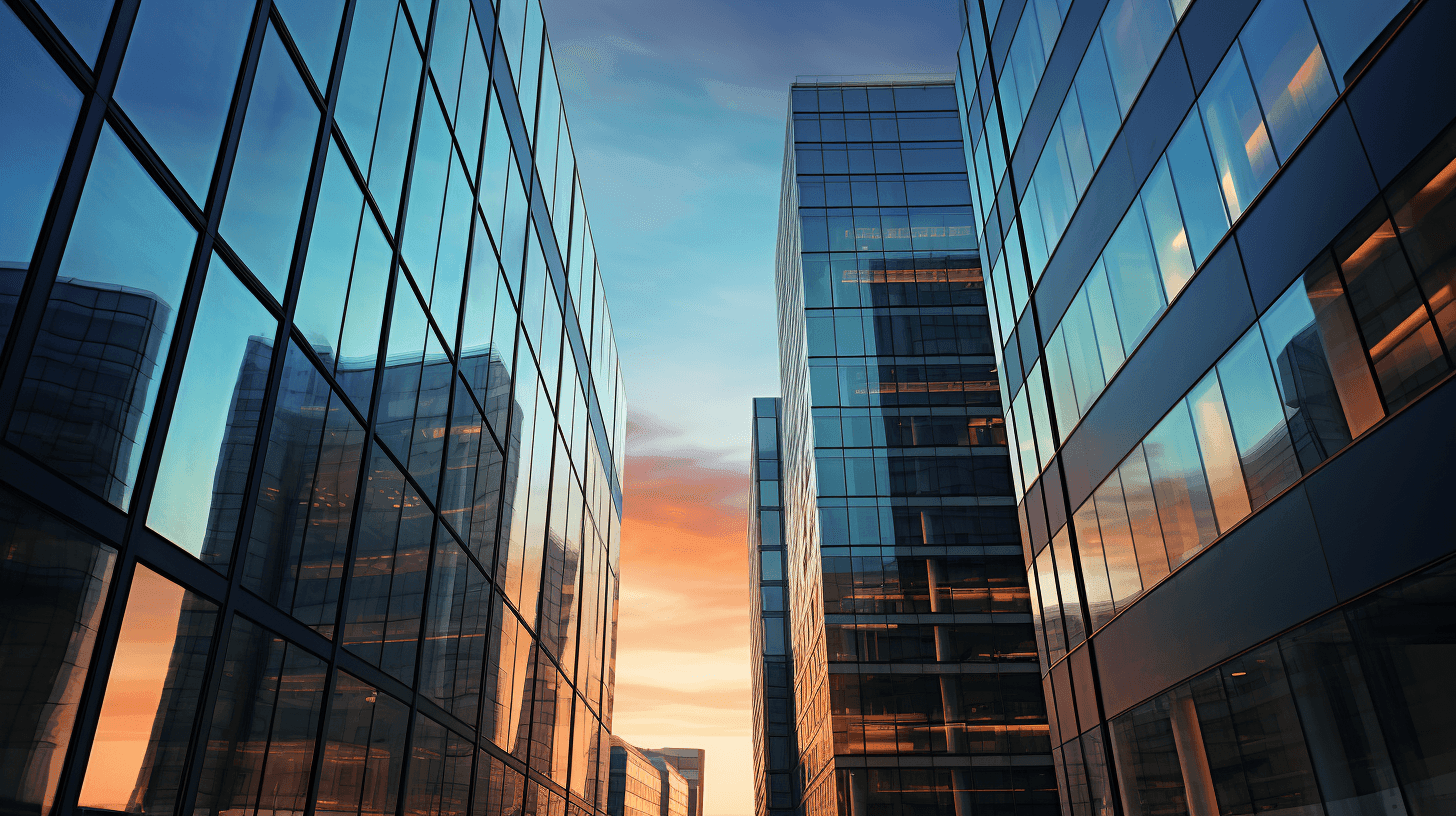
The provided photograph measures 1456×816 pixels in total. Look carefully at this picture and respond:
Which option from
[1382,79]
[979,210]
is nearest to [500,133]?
[979,210]

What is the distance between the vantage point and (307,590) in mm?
13336

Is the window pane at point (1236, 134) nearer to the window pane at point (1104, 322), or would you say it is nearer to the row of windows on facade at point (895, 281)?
the window pane at point (1104, 322)

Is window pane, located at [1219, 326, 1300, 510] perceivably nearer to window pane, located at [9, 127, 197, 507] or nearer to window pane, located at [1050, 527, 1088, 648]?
window pane, located at [1050, 527, 1088, 648]

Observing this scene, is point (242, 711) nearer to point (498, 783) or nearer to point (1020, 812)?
point (498, 783)

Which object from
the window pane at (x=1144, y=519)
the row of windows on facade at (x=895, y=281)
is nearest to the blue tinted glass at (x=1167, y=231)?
the window pane at (x=1144, y=519)

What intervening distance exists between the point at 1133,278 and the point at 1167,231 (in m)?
1.69

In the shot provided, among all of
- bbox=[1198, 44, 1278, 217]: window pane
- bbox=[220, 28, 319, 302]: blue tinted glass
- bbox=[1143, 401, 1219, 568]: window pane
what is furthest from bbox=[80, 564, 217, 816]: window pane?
bbox=[1198, 44, 1278, 217]: window pane

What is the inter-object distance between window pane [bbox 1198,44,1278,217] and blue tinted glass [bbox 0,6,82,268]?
15.3 meters

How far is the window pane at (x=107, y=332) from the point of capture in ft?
25.7

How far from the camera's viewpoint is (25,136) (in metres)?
7.46

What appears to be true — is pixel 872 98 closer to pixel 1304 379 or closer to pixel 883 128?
pixel 883 128

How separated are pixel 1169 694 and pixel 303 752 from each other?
49.2 ft

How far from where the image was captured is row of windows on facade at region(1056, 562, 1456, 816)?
34.9ft

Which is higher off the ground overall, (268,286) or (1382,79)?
(1382,79)
